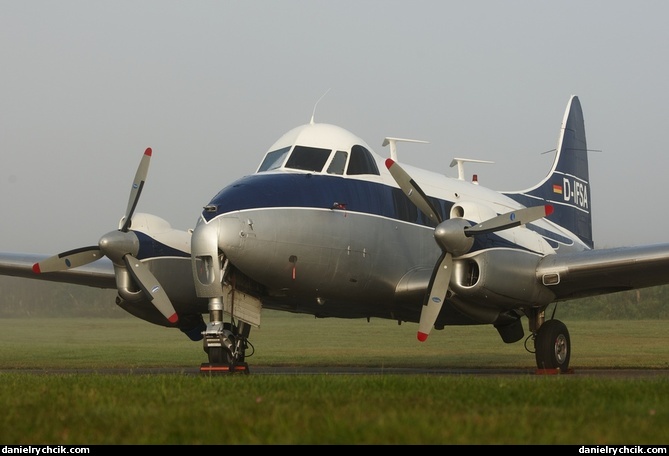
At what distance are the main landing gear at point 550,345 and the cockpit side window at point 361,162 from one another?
15.5 ft

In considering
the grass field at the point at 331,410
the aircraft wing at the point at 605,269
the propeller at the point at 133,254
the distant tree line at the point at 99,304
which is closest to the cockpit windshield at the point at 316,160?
the propeller at the point at 133,254

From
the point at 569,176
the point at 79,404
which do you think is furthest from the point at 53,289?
the point at 79,404

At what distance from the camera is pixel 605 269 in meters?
18.0

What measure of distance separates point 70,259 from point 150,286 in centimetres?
245

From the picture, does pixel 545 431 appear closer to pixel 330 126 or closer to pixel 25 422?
pixel 25 422

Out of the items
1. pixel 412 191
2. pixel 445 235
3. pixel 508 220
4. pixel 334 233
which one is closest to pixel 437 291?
pixel 445 235

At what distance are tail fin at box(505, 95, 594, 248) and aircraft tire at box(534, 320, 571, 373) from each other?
16.5ft

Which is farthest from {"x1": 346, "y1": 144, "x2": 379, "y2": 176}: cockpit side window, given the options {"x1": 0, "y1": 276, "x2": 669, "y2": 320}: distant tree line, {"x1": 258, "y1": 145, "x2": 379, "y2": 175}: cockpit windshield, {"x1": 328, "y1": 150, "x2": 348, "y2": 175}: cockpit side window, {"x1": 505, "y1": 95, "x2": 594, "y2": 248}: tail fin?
{"x1": 0, "y1": 276, "x2": 669, "y2": 320}: distant tree line

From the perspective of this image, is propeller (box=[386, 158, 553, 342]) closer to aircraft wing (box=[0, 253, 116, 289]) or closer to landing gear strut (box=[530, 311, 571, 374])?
landing gear strut (box=[530, 311, 571, 374])

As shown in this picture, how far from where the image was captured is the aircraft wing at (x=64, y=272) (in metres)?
21.1

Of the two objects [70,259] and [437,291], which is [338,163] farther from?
[70,259]

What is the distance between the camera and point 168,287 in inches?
749

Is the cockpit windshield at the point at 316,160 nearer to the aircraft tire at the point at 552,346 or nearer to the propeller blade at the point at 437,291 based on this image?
the propeller blade at the point at 437,291

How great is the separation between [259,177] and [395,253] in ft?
10.2
